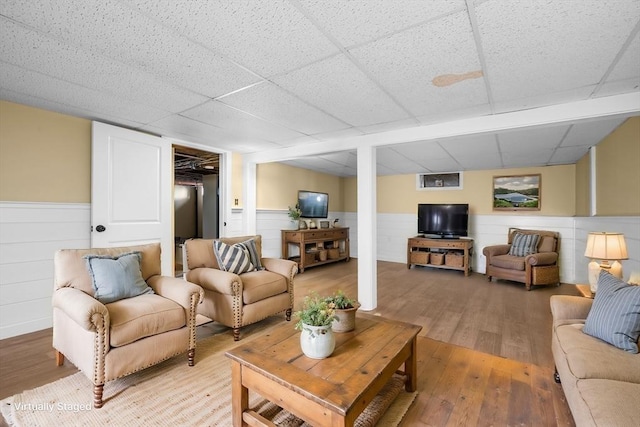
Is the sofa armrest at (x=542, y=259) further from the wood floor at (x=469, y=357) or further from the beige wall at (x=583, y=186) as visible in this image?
the beige wall at (x=583, y=186)

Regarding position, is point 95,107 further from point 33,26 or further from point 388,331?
point 388,331

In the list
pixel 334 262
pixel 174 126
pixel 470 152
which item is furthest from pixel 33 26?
pixel 334 262

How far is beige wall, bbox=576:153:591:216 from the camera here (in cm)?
434

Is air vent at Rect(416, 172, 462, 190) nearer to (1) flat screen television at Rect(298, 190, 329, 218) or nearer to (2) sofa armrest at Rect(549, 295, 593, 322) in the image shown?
(1) flat screen television at Rect(298, 190, 329, 218)

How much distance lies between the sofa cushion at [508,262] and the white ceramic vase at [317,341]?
179 inches

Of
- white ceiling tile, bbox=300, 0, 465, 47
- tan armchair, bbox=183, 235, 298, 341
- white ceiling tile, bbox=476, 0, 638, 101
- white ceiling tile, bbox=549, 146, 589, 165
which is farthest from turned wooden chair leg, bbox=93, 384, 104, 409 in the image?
white ceiling tile, bbox=549, 146, 589, 165

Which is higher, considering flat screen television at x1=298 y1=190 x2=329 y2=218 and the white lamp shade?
flat screen television at x1=298 y1=190 x2=329 y2=218

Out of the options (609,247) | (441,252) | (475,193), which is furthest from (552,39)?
(441,252)

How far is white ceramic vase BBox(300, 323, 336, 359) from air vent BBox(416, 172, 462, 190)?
18.8ft

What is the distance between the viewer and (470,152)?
4582 mm

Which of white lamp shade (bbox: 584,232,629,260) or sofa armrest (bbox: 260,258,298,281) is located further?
sofa armrest (bbox: 260,258,298,281)

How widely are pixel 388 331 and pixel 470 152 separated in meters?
3.68

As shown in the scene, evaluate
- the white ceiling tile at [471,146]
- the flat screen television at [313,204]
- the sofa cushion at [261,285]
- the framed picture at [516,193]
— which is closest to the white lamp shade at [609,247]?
the white ceiling tile at [471,146]

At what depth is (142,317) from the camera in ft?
6.49
